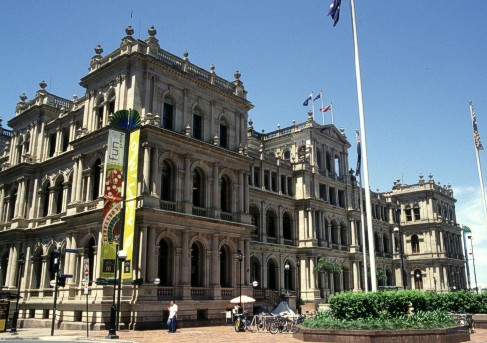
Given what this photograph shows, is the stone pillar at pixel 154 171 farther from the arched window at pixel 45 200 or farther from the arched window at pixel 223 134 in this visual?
the arched window at pixel 45 200

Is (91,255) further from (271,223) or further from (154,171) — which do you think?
(271,223)

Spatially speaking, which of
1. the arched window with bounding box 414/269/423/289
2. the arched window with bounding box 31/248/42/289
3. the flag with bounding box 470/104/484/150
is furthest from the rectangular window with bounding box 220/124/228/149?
the arched window with bounding box 414/269/423/289

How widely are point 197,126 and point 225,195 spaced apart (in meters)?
6.11

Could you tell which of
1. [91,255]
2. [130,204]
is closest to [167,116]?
[130,204]

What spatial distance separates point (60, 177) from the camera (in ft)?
135

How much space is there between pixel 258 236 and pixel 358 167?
1377 centimetres

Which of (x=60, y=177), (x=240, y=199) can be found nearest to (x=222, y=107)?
(x=240, y=199)

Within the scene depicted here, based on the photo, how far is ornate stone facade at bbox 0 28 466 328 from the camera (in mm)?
32844

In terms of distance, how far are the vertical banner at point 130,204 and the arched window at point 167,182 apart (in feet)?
11.5

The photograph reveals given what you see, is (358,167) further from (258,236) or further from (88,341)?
(88,341)

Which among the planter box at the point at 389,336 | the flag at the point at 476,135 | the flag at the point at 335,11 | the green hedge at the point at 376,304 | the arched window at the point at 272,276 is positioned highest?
the flag at the point at 335,11

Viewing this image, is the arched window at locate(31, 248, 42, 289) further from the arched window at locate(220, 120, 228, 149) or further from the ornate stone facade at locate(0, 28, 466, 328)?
the arched window at locate(220, 120, 228, 149)

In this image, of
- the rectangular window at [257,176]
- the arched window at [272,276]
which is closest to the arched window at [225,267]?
the arched window at [272,276]

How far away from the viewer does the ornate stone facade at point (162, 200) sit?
32844 millimetres
